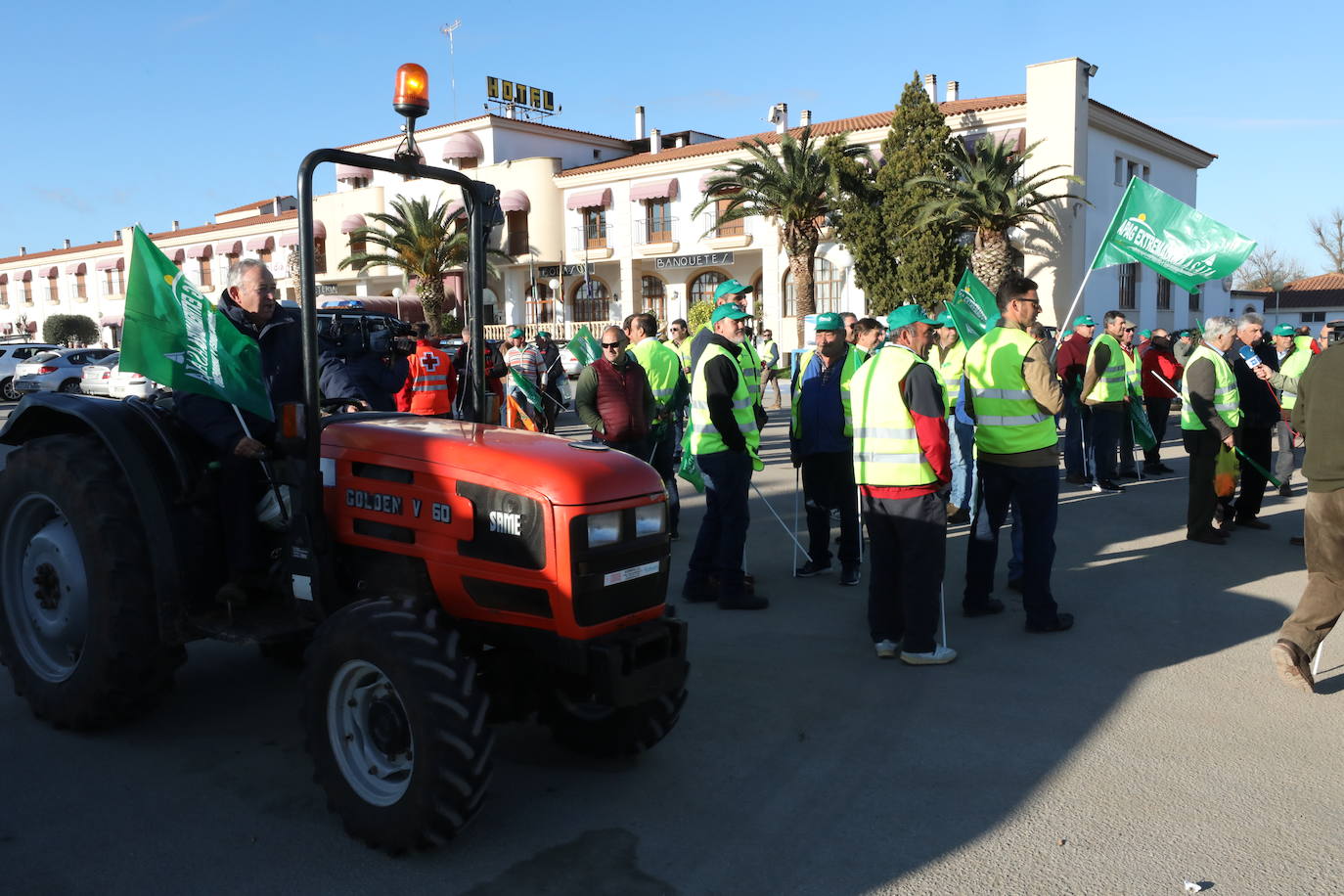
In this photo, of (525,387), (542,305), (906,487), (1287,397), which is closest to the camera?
Answer: (906,487)

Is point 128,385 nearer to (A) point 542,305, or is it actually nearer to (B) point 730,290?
(B) point 730,290

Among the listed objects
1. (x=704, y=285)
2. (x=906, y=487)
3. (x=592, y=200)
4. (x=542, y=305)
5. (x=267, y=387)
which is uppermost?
(x=592, y=200)

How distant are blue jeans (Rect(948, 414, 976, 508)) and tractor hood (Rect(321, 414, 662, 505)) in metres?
6.27

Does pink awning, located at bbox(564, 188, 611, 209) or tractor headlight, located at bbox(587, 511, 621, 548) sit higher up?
pink awning, located at bbox(564, 188, 611, 209)

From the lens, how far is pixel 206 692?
5094mm

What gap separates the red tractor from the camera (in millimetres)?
3420

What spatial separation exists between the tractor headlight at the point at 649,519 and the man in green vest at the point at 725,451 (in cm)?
289

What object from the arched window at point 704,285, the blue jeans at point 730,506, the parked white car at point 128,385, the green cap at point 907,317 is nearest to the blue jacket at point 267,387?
the blue jeans at point 730,506

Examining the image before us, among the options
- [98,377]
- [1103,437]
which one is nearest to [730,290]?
[1103,437]

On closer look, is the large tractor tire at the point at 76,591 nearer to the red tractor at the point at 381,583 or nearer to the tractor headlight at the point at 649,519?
the red tractor at the point at 381,583

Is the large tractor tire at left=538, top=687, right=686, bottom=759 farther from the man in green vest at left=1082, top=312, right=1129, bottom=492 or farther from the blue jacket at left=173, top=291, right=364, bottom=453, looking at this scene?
the man in green vest at left=1082, top=312, right=1129, bottom=492

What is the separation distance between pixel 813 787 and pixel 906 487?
196 centimetres

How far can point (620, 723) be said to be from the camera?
13.4 ft

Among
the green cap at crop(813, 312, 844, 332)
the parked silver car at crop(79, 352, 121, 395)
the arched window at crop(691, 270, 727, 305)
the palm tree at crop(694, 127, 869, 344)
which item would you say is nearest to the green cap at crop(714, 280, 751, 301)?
the green cap at crop(813, 312, 844, 332)
